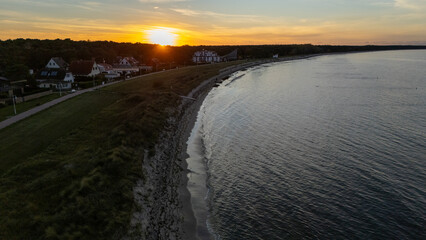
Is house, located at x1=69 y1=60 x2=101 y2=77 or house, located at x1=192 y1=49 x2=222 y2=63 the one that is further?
house, located at x1=192 y1=49 x2=222 y2=63

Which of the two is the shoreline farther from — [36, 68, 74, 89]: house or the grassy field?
[36, 68, 74, 89]: house

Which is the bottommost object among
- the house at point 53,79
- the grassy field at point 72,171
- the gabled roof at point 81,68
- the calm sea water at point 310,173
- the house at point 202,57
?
the calm sea water at point 310,173

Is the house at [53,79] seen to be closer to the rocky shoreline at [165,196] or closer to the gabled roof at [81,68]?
the gabled roof at [81,68]

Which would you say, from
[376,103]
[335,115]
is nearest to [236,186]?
[335,115]

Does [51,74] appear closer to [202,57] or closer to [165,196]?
[165,196]

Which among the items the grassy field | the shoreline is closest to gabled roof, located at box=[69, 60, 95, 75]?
the shoreline

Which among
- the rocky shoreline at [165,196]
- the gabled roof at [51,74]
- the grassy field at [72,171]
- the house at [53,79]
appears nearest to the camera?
the grassy field at [72,171]

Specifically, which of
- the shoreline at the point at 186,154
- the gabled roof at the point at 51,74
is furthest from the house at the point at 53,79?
the shoreline at the point at 186,154
